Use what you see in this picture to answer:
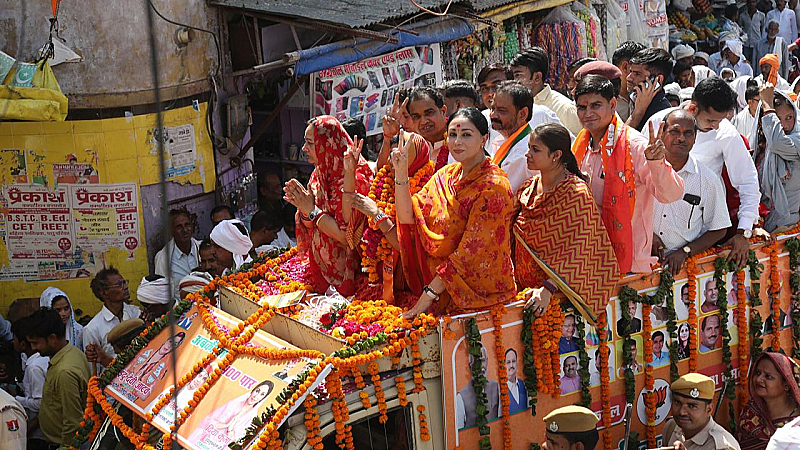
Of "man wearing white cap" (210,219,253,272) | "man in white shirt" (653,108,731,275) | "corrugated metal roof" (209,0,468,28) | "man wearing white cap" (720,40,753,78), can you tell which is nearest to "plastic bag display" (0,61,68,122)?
"man wearing white cap" (210,219,253,272)

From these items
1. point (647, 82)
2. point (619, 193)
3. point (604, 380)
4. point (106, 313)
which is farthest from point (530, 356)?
point (106, 313)

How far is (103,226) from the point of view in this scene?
8109mm

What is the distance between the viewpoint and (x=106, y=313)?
7305 mm

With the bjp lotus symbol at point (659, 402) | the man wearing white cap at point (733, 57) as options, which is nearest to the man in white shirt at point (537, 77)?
the bjp lotus symbol at point (659, 402)

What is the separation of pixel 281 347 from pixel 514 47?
834 centimetres

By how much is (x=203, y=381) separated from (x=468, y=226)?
1.66 m

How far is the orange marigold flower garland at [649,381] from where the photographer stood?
18.0 ft

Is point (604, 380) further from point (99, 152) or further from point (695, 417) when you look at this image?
point (99, 152)

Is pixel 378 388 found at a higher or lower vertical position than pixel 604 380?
higher

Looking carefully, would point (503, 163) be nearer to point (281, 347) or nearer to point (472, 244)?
point (472, 244)

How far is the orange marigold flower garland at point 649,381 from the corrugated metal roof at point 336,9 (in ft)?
14.0

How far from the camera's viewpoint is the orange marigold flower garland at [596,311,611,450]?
17.2ft

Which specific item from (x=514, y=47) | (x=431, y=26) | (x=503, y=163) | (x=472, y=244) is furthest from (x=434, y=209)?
(x=514, y=47)

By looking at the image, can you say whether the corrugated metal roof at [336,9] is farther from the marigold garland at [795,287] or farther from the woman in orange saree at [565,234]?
the marigold garland at [795,287]
